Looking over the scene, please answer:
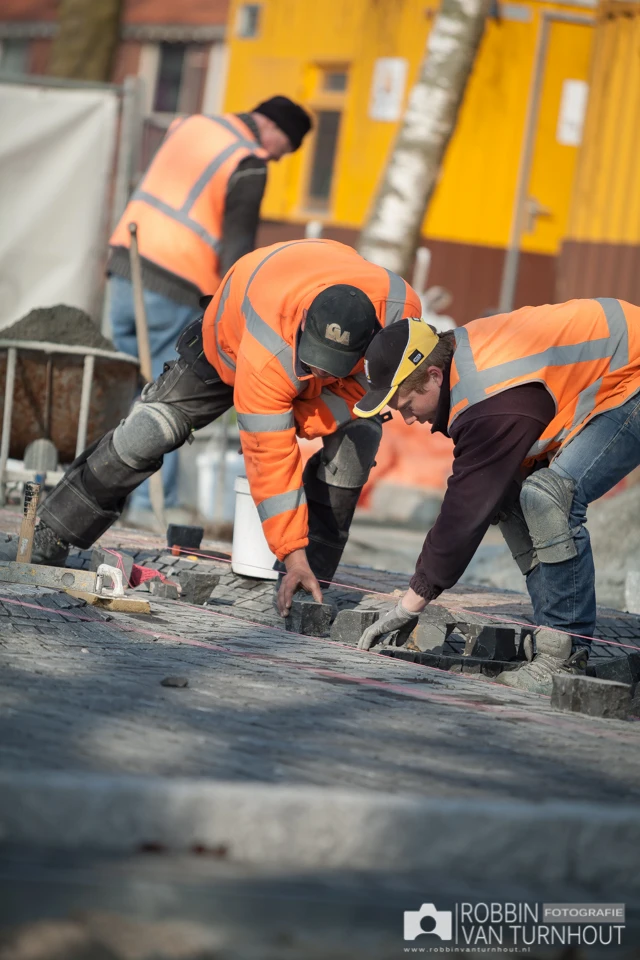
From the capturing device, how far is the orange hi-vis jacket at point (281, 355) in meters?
4.31

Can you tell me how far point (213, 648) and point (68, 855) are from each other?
5.91 ft

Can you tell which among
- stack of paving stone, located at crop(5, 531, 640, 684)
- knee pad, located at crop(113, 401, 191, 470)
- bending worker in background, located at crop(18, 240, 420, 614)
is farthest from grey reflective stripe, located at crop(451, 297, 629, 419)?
knee pad, located at crop(113, 401, 191, 470)

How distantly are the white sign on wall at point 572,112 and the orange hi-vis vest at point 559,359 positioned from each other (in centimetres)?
Result: 985

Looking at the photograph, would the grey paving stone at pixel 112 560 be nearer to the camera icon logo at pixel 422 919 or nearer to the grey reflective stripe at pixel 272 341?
the grey reflective stripe at pixel 272 341

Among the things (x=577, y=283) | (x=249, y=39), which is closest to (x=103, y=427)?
(x=577, y=283)

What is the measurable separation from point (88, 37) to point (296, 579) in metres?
14.3

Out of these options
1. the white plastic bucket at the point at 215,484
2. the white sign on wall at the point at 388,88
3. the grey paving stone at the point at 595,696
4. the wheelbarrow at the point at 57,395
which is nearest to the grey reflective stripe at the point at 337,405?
the grey paving stone at the point at 595,696

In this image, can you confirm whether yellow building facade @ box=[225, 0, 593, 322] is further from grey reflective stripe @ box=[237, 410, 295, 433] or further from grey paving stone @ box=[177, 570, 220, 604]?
grey reflective stripe @ box=[237, 410, 295, 433]

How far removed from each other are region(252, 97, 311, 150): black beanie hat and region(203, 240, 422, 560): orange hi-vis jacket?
2.39 m

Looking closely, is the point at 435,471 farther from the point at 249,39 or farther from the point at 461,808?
the point at 461,808

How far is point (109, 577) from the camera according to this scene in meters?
4.56

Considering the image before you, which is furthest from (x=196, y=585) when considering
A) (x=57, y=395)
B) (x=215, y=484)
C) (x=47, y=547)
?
(x=215, y=484)

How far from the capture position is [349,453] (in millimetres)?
4934

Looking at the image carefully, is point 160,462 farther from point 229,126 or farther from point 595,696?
point 229,126
